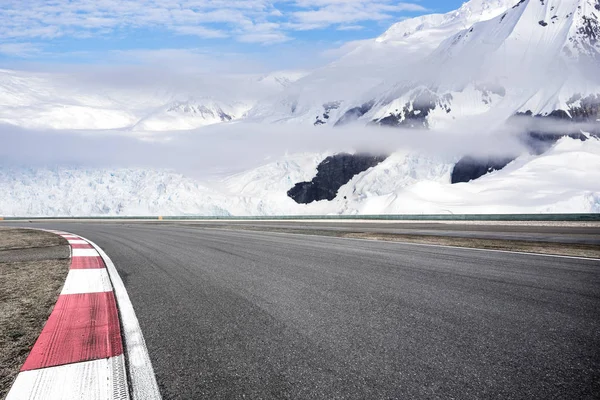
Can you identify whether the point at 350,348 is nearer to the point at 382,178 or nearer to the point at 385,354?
the point at 385,354

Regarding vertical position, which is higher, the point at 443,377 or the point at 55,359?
the point at 55,359

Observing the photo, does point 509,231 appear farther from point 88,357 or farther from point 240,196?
point 240,196

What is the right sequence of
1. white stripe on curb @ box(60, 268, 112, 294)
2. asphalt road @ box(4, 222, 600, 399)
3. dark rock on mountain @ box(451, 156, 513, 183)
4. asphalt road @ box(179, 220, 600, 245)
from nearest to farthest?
asphalt road @ box(4, 222, 600, 399) → white stripe on curb @ box(60, 268, 112, 294) → asphalt road @ box(179, 220, 600, 245) → dark rock on mountain @ box(451, 156, 513, 183)

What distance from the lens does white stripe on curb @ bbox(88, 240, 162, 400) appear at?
206 cm

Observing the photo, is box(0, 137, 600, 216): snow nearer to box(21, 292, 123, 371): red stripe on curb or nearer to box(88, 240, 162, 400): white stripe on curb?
box(21, 292, 123, 371): red stripe on curb

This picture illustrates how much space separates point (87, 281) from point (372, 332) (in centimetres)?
412

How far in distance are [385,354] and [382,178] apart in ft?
458

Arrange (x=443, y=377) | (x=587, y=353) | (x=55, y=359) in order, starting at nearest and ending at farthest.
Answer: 1. (x=443, y=377)
2. (x=55, y=359)
3. (x=587, y=353)

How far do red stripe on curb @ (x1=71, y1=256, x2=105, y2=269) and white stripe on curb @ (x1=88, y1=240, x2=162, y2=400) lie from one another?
312cm

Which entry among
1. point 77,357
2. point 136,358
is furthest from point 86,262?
point 136,358

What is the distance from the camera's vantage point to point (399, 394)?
81.4 inches

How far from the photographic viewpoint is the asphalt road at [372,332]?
2.19 metres

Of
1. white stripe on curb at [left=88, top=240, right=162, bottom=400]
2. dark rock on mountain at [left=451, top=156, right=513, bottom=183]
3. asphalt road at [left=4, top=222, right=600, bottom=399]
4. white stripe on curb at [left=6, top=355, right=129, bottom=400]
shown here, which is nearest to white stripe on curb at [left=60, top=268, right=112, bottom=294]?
asphalt road at [left=4, top=222, right=600, bottom=399]

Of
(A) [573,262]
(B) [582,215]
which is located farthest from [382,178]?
(A) [573,262]
